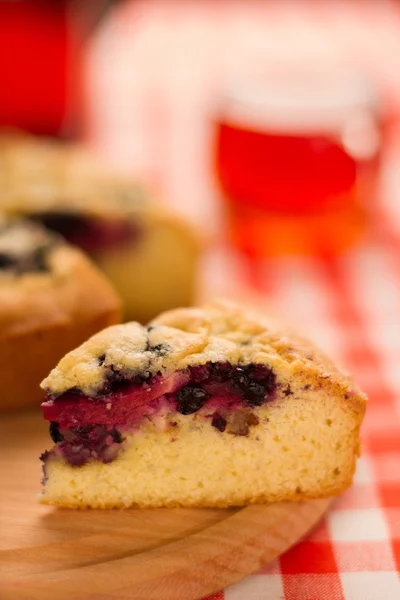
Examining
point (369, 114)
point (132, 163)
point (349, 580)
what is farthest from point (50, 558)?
point (132, 163)

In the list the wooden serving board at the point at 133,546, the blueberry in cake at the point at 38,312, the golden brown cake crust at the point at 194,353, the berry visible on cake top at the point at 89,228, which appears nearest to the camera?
the wooden serving board at the point at 133,546

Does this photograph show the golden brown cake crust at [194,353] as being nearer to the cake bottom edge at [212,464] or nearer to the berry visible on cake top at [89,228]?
the cake bottom edge at [212,464]

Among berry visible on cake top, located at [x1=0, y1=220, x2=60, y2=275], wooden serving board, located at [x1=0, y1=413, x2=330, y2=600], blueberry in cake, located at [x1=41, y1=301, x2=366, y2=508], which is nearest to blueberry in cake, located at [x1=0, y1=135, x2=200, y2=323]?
berry visible on cake top, located at [x1=0, y1=220, x2=60, y2=275]

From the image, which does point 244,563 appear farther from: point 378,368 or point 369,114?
point 369,114

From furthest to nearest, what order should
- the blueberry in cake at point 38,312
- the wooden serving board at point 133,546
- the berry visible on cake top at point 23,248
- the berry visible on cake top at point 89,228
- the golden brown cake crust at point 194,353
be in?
the berry visible on cake top at point 89,228, the berry visible on cake top at point 23,248, the blueberry in cake at point 38,312, the golden brown cake crust at point 194,353, the wooden serving board at point 133,546

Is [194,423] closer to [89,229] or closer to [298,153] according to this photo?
[89,229]

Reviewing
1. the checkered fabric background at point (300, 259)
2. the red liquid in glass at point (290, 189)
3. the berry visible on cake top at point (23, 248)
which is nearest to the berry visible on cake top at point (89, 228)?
the berry visible on cake top at point (23, 248)
